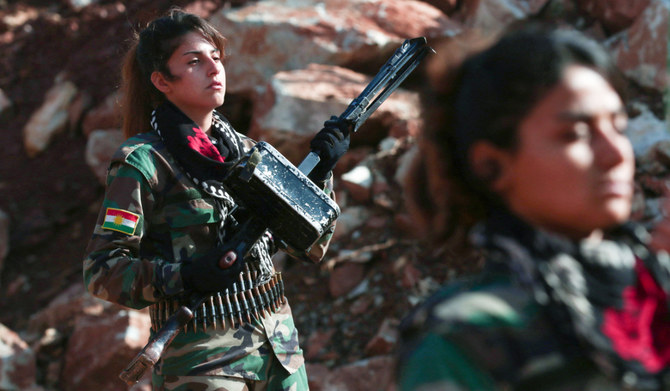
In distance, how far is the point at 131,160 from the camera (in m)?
2.21

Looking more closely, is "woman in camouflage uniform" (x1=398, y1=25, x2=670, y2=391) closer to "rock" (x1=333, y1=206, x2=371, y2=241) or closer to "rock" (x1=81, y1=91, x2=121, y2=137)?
"rock" (x1=333, y1=206, x2=371, y2=241)

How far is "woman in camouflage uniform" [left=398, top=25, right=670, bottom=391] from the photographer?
36.4 inches

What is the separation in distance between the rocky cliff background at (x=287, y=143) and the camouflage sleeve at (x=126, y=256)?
66.4 inches

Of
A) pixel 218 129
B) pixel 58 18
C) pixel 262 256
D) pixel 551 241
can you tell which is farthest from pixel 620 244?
pixel 58 18

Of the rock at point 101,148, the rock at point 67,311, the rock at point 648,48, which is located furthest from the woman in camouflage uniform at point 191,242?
the rock at point 101,148

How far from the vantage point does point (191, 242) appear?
2.26 meters

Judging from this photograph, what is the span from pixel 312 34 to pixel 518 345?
213 inches

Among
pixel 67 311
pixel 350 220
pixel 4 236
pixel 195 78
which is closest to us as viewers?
pixel 195 78

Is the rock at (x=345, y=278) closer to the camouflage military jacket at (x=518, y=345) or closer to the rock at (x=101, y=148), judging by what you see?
the rock at (x=101, y=148)

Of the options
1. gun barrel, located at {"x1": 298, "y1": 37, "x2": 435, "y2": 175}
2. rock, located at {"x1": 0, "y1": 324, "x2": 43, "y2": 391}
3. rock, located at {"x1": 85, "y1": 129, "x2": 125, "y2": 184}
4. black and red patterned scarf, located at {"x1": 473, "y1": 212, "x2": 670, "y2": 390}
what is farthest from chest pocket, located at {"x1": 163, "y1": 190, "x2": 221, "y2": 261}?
rock, located at {"x1": 85, "y1": 129, "x2": 125, "y2": 184}

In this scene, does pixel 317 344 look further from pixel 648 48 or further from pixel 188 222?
pixel 648 48

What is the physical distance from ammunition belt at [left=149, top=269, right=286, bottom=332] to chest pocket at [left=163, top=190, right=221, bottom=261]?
0.15 meters

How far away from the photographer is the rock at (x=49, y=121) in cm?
712

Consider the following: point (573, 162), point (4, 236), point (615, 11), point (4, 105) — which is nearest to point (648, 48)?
point (615, 11)
